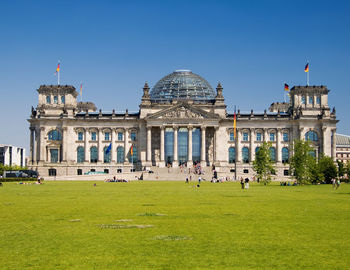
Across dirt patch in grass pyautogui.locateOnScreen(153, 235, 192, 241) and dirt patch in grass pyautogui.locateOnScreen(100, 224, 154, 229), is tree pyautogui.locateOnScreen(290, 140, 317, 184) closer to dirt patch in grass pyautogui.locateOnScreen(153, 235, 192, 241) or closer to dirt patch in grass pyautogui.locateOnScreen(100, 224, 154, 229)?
dirt patch in grass pyautogui.locateOnScreen(100, 224, 154, 229)

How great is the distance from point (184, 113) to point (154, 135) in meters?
10.6

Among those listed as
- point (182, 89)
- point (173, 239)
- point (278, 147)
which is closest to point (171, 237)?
point (173, 239)

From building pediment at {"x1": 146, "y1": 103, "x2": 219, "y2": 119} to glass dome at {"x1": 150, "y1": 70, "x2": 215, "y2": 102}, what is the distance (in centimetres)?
959

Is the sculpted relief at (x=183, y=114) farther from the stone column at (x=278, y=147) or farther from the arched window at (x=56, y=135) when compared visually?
the arched window at (x=56, y=135)

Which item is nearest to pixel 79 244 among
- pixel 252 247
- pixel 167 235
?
pixel 167 235

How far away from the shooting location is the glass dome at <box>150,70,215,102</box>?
143000 mm

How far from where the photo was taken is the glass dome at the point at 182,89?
143000mm

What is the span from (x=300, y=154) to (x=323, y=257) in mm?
68396

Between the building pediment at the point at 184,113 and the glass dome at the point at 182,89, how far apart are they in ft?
31.5

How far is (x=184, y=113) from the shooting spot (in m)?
133

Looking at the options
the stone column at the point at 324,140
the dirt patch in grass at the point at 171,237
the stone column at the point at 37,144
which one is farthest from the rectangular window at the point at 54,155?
the dirt patch in grass at the point at 171,237

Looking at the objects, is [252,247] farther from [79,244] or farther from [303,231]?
[79,244]

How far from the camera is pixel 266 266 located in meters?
15.5

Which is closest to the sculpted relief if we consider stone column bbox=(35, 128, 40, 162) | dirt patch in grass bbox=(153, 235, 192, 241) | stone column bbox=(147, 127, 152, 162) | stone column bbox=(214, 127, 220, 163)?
stone column bbox=(147, 127, 152, 162)
